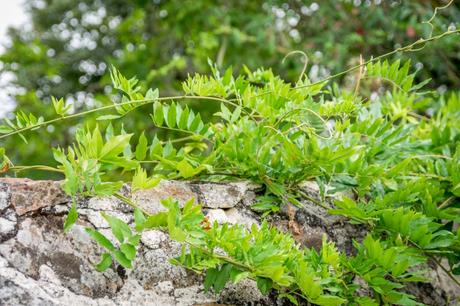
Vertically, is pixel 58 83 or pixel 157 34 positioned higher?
pixel 157 34

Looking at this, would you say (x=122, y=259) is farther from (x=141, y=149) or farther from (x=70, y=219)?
(x=141, y=149)

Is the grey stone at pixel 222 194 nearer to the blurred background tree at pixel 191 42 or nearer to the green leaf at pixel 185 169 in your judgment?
the green leaf at pixel 185 169

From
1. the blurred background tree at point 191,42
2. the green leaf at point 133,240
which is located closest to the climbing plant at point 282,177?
the green leaf at point 133,240

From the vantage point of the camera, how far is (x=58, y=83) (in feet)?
14.8

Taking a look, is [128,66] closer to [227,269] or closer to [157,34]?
[157,34]

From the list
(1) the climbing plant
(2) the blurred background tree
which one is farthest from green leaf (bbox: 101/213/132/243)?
(2) the blurred background tree

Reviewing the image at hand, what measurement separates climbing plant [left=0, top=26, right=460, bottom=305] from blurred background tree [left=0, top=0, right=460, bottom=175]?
50.7 inches

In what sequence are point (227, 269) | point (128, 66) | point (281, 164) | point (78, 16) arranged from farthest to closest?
point (78, 16) → point (128, 66) → point (281, 164) → point (227, 269)

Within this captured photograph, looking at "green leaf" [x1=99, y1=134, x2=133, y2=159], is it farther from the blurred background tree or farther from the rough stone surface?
the blurred background tree

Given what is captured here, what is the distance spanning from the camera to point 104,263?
0.76 metres

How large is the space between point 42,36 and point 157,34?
1.36m

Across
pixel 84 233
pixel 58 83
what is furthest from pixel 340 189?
pixel 58 83

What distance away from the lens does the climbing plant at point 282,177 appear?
789mm

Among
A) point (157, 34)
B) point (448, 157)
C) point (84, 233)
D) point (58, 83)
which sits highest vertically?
point (84, 233)
